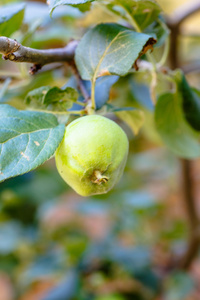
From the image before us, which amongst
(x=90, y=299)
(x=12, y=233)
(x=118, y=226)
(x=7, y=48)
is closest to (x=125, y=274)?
(x=90, y=299)

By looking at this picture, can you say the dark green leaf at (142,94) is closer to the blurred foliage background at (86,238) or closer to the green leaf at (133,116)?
the blurred foliage background at (86,238)

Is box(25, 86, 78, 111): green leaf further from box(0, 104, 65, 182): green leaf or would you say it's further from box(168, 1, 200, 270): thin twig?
box(168, 1, 200, 270): thin twig

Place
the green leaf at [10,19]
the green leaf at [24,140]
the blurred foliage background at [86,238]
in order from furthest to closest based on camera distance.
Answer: the blurred foliage background at [86,238] → the green leaf at [10,19] → the green leaf at [24,140]

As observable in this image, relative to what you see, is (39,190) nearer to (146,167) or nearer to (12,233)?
(12,233)

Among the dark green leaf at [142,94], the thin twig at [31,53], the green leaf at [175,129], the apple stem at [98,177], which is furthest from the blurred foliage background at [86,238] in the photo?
the apple stem at [98,177]

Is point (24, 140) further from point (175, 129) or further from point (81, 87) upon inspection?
point (175, 129)

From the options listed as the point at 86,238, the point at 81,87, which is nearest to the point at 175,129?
the point at 81,87
